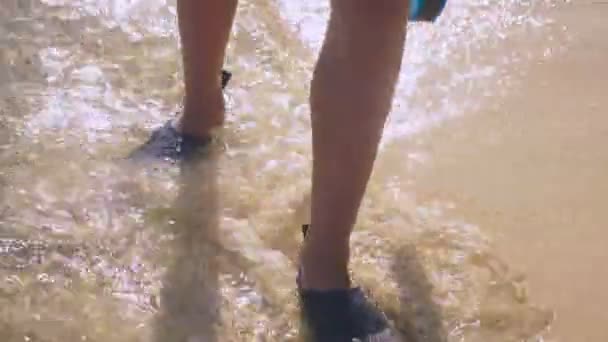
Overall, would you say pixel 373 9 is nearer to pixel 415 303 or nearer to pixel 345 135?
pixel 345 135

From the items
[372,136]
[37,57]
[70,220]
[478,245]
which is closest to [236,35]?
[37,57]

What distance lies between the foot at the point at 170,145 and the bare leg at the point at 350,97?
1.59ft

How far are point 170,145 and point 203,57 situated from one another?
7.0 inches

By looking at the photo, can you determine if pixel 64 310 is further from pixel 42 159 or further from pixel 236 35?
pixel 236 35

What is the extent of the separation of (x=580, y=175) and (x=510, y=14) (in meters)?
0.60

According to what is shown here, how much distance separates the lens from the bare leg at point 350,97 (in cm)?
96

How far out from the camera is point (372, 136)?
3.33 ft

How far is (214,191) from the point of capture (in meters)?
1.42

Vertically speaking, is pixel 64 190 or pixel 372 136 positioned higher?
pixel 372 136

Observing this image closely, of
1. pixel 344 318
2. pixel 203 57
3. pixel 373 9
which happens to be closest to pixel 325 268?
pixel 344 318

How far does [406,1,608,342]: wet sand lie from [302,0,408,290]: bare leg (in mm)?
377

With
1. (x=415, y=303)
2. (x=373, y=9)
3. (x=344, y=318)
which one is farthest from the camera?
(x=415, y=303)

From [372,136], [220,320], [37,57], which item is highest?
[372,136]

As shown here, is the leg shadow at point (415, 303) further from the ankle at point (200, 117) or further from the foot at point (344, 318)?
the ankle at point (200, 117)
